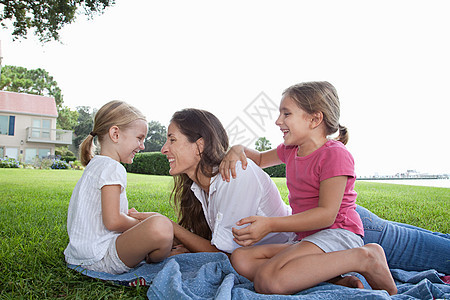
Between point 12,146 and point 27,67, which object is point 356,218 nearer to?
point 12,146

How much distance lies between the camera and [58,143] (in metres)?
25.4

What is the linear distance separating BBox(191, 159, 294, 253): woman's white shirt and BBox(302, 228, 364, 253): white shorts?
1.49ft

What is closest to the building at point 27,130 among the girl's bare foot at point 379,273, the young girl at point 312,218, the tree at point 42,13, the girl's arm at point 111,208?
the tree at point 42,13

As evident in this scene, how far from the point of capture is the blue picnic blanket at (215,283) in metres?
1.64

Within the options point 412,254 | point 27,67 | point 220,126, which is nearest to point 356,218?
point 412,254

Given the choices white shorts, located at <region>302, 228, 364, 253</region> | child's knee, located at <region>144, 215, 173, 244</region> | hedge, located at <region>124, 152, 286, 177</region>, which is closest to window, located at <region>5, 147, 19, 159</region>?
hedge, located at <region>124, 152, 286, 177</region>

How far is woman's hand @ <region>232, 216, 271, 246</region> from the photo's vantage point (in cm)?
178

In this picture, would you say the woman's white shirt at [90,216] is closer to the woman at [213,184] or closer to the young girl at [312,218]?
Answer: the woman at [213,184]

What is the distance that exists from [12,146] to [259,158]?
26.0 metres

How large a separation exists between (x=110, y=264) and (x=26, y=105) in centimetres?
2805

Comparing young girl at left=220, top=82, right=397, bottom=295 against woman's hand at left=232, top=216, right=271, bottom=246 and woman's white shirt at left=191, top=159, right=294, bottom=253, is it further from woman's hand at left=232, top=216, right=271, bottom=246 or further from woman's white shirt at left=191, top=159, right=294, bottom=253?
woman's white shirt at left=191, top=159, right=294, bottom=253

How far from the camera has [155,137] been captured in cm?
2928

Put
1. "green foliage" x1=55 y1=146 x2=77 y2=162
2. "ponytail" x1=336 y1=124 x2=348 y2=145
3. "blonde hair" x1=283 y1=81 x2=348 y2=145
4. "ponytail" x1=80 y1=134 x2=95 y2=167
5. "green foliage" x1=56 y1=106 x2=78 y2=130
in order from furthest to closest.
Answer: "green foliage" x1=56 y1=106 x2=78 y2=130 < "green foliage" x1=55 y1=146 x2=77 y2=162 < "ponytail" x1=80 y1=134 x2=95 y2=167 < "ponytail" x1=336 y1=124 x2=348 y2=145 < "blonde hair" x1=283 y1=81 x2=348 y2=145

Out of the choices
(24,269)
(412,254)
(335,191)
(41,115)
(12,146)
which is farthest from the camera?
(41,115)
